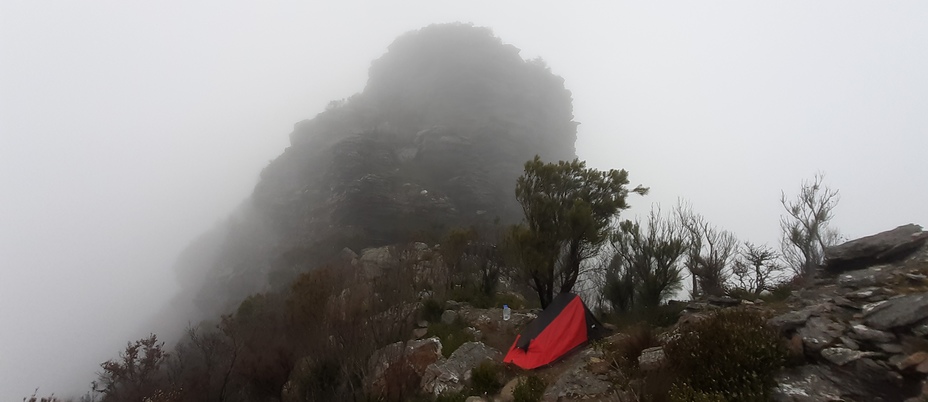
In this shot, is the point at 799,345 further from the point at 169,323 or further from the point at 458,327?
the point at 169,323

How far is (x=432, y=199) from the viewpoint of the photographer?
47.1 m

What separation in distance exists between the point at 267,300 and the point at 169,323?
4583 centimetres

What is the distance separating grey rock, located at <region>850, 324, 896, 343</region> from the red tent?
660cm

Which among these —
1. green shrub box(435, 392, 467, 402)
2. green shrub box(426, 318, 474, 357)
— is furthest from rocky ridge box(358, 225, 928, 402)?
green shrub box(426, 318, 474, 357)

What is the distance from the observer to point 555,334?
11.7 metres

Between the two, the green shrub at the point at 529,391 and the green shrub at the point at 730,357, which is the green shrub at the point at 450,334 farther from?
the green shrub at the point at 730,357

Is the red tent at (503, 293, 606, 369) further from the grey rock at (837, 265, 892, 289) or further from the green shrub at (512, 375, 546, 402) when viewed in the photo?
the grey rock at (837, 265, 892, 289)

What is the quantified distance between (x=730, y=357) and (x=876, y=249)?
8850 mm

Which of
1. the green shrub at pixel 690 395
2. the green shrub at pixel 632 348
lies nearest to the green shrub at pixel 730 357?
the green shrub at pixel 690 395

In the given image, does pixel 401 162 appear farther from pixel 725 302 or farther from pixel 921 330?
pixel 921 330

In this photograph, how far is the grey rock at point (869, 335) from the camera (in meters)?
6.14

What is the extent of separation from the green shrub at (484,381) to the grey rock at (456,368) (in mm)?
497

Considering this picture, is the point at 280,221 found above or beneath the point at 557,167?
above

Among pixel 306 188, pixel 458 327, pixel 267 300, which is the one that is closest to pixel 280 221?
pixel 306 188
